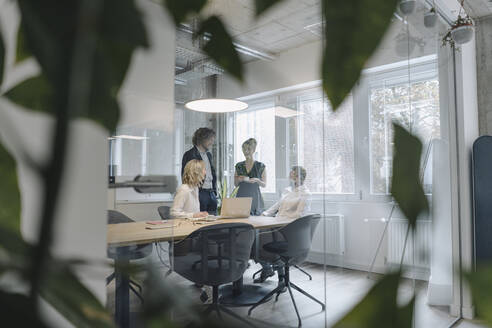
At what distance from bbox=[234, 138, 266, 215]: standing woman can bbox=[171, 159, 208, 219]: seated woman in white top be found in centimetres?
26

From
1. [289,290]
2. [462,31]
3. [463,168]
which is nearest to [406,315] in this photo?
[289,290]

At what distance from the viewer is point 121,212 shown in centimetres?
106

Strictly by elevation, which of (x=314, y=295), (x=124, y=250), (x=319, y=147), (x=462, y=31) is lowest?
(x=314, y=295)

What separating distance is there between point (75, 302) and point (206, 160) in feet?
5.72

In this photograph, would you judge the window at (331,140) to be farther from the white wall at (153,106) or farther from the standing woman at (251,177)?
the white wall at (153,106)

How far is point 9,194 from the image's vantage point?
0.20 metres

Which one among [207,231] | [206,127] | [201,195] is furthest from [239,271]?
[206,127]

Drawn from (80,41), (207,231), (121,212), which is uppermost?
(80,41)

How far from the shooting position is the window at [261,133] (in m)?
2.01

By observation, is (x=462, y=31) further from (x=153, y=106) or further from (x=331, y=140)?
(x=153, y=106)

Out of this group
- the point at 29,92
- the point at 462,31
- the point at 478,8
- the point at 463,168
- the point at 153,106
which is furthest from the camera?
the point at 478,8

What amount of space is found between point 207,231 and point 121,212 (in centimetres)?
93

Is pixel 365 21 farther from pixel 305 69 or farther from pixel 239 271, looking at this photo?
pixel 239 271

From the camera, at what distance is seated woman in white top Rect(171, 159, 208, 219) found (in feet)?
5.24
